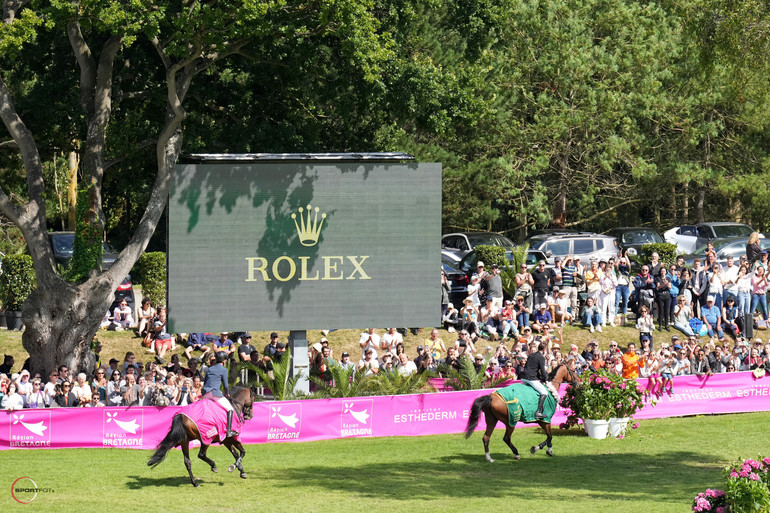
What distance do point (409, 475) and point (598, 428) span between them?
207 inches

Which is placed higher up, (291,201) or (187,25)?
(187,25)

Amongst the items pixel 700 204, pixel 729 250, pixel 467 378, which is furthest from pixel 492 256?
pixel 700 204

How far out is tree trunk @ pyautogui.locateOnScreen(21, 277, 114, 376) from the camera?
937 inches

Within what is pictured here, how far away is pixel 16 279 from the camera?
27656mm

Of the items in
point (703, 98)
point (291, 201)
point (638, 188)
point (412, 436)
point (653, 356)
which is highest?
point (703, 98)

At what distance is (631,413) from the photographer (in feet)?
70.2

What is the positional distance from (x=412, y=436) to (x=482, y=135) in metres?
20.7

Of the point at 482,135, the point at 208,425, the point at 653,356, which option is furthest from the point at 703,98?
the point at 208,425

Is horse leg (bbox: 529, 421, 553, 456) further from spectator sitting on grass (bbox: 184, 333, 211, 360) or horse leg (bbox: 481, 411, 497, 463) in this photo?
spectator sitting on grass (bbox: 184, 333, 211, 360)

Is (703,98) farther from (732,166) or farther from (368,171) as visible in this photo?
(368,171)

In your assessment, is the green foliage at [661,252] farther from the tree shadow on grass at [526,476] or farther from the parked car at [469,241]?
the tree shadow on grass at [526,476]

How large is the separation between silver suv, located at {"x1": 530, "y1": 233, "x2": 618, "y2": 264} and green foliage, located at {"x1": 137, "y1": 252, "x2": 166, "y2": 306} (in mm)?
12774

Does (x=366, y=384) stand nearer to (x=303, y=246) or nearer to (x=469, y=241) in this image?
(x=303, y=246)

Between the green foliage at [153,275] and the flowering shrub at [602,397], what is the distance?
1284 centimetres
